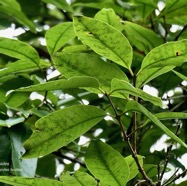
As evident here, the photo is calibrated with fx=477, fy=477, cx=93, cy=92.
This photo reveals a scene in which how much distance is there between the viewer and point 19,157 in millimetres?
868

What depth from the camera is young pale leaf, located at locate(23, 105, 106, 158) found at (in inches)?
31.2

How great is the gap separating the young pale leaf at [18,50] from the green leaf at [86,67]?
188 mm

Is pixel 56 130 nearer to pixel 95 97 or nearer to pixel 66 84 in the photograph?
pixel 66 84

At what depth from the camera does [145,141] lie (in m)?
1.28

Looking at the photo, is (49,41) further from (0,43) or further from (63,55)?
(63,55)

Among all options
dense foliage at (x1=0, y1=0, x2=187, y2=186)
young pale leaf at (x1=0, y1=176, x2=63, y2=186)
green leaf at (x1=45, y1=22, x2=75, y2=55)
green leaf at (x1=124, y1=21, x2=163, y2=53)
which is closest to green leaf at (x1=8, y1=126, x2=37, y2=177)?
dense foliage at (x1=0, y1=0, x2=187, y2=186)

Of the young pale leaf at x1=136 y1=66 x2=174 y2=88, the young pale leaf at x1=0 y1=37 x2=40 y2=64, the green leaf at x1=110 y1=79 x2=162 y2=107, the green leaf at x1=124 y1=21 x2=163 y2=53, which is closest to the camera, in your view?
the green leaf at x1=110 y1=79 x2=162 y2=107

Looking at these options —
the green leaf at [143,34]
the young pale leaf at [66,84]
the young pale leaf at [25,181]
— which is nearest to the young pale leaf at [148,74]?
the young pale leaf at [66,84]

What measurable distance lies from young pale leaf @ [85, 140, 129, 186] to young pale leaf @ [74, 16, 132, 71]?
15cm

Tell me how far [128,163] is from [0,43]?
343mm

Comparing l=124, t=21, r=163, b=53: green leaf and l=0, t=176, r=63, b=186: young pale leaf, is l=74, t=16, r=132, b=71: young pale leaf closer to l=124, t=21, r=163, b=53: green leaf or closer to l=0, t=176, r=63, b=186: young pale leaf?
l=0, t=176, r=63, b=186: young pale leaf

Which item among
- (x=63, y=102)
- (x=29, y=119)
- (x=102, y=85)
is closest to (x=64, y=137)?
(x=102, y=85)

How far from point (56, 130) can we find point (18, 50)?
0.25 metres

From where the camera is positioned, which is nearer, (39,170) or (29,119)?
(29,119)
